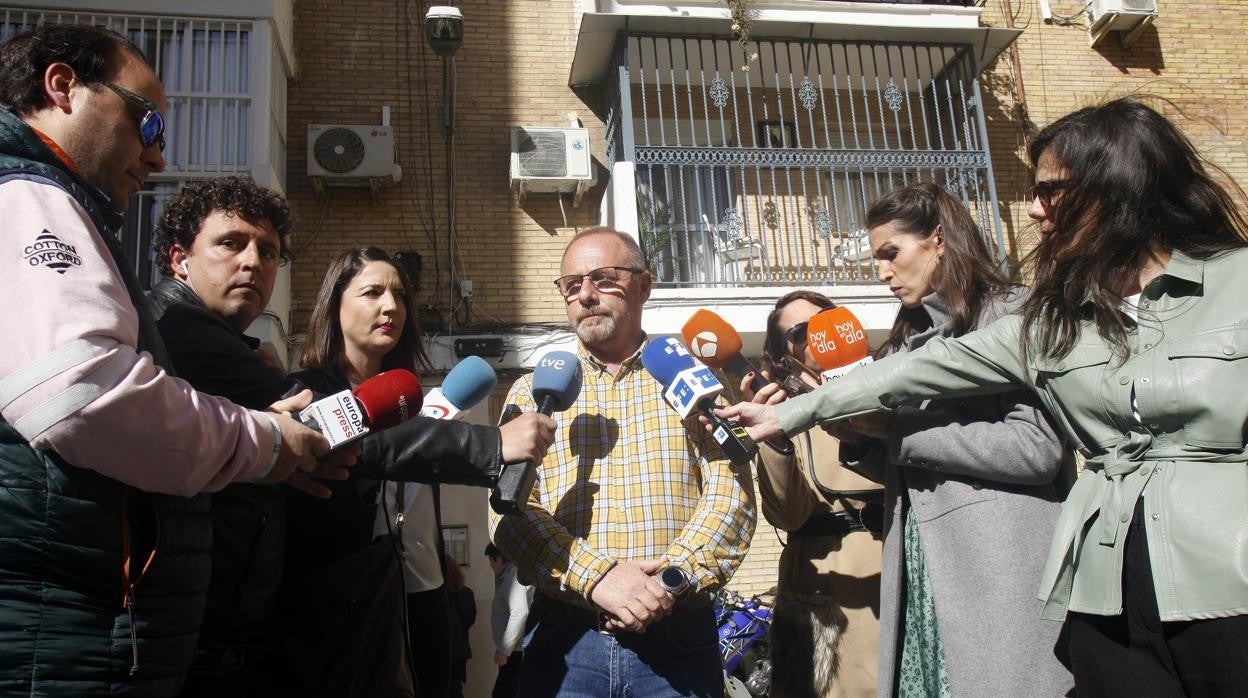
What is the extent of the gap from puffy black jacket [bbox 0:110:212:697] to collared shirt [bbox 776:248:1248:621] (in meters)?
1.90

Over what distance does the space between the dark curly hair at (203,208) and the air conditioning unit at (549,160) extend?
655cm

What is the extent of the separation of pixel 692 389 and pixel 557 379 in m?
0.42

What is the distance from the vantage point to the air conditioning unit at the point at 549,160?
376 inches

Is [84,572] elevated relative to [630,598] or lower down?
elevated

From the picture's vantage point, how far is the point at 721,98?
9.37 m

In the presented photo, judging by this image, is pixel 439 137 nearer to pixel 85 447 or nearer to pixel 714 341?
pixel 714 341

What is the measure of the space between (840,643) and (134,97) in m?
2.72

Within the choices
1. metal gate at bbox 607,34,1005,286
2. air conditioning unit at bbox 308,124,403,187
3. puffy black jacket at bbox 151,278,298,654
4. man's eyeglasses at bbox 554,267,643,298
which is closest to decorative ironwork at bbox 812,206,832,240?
metal gate at bbox 607,34,1005,286

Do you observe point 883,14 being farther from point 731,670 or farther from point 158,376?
point 158,376

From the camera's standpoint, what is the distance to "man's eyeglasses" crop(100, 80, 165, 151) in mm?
2100

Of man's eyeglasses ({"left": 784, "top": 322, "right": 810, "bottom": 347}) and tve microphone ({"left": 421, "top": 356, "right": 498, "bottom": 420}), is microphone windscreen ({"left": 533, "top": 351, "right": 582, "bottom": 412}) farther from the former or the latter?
man's eyeglasses ({"left": 784, "top": 322, "right": 810, "bottom": 347})

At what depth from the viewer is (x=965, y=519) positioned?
8.50ft

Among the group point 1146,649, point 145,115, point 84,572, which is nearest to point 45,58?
point 145,115

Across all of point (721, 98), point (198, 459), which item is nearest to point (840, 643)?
point (198, 459)
